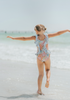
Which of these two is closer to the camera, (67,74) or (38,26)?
(38,26)

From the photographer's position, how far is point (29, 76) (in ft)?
14.7

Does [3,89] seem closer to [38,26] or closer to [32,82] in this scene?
[32,82]

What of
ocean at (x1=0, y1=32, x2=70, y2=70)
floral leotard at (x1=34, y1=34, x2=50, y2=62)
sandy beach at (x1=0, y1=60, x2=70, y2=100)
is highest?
floral leotard at (x1=34, y1=34, x2=50, y2=62)

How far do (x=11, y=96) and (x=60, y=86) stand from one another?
4.02ft

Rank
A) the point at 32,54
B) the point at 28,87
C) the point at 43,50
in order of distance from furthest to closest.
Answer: the point at 32,54 → the point at 28,87 → the point at 43,50

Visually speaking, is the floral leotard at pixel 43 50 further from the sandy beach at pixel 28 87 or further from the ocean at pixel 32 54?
the ocean at pixel 32 54

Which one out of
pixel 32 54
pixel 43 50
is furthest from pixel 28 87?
pixel 32 54

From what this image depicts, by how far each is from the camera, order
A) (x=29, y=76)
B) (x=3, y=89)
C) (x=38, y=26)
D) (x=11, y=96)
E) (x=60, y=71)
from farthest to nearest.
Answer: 1. (x=60, y=71)
2. (x=29, y=76)
3. (x=3, y=89)
4. (x=11, y=96)
5. (x=38, y=26)

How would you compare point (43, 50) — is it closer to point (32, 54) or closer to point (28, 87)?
point (28, 87)

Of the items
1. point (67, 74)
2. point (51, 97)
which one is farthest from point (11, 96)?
point (67, 74)

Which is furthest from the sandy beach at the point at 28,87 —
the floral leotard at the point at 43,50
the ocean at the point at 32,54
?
the ocean at the point at 32,54

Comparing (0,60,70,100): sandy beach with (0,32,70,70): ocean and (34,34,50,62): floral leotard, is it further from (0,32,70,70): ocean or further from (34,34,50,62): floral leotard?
(0,32,70,70): ocean

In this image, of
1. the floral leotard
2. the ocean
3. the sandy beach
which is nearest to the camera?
the floral leotard

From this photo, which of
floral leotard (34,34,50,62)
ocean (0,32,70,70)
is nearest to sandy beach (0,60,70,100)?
floral leotard (34,34,50,62)
